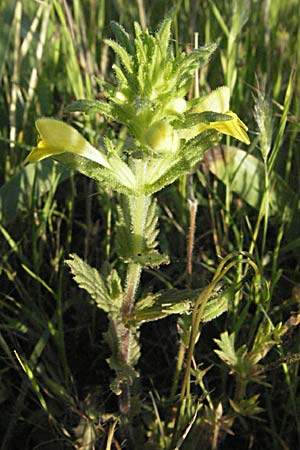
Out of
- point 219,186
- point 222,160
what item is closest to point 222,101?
point 222,160

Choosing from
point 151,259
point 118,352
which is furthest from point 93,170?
point 118,352

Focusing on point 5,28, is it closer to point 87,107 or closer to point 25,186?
point 25,186

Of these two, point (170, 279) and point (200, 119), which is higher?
point (200, 119)

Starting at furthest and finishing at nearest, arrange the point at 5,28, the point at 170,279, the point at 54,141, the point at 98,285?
the point at 5,28
the point at 170,279
the point at 98,285
the point at 54,141

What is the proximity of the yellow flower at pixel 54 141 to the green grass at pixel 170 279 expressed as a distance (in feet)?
1.05

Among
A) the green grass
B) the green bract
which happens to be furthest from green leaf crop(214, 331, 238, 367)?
the green bract

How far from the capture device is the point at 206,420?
4.38 ft

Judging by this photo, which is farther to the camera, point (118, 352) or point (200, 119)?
point (118, 352)

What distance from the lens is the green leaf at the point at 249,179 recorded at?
1731mm

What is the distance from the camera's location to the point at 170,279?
1.60m

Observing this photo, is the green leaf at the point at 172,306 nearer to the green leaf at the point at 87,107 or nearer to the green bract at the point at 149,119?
the green bract at the point at 149,119

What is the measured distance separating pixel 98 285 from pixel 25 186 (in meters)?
0.56

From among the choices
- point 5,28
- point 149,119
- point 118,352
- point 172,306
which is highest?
point 5,28

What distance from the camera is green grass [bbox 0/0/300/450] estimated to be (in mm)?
1352
